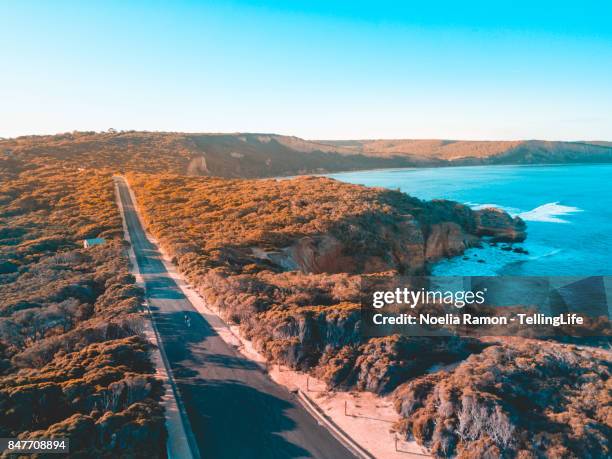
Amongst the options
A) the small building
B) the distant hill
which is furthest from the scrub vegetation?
the distant hill

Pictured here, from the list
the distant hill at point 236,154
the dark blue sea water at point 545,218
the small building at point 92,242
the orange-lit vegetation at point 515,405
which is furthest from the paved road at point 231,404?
the distant hill at point 236,154

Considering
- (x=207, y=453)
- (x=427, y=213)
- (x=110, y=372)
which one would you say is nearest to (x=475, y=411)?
(x=207, y=453)

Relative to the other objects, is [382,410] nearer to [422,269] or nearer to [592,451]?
[592,451]

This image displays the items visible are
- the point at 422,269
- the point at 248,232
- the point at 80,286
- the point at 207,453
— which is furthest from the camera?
the point at 422,269

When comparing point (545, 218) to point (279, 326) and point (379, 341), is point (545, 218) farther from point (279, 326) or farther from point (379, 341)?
point (279, 326)

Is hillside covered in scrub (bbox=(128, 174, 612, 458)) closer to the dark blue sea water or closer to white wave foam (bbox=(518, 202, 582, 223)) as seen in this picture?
the dark blue sea water

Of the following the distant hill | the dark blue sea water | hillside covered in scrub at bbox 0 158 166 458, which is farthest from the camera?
the distant hill

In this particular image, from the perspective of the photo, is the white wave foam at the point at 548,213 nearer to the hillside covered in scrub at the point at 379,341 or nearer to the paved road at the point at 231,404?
the hillside covered in scrub at the point at 379,341

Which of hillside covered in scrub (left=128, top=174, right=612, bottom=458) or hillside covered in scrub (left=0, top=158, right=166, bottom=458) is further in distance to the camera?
hillside covered in scrub (left=128, top=174, right=612, bottom=458)
